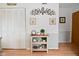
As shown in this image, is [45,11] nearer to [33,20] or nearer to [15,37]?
[33,20]

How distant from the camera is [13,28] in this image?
15.7 ft

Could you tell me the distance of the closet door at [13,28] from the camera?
475 centimetres

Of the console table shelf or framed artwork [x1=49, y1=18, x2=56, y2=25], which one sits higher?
framed artwork [x1=49, y1=18, x2=56, y2=25]

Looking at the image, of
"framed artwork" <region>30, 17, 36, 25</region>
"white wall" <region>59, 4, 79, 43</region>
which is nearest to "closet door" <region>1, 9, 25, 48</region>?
"framed artwork" <region>30, 17, 36, 25</region>

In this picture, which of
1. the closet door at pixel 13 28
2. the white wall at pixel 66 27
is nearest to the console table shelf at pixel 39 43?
the closet door at pixel 13 28

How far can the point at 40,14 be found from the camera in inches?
185

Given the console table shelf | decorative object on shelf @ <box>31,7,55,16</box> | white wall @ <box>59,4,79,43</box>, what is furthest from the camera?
white wall @ <box>59,4,79,43</box>

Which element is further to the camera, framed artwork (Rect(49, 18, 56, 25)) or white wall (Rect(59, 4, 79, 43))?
white wall (Rect(59, 4, 79, 43))

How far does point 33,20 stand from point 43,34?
61 cm

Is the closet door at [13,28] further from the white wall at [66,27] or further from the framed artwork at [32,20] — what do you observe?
the white wall at [66,27]

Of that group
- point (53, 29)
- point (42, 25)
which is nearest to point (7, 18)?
point (42, 25)

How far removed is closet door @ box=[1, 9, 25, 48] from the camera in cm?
475

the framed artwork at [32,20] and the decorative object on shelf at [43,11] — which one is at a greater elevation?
the decorative object on shelf at [43,11]

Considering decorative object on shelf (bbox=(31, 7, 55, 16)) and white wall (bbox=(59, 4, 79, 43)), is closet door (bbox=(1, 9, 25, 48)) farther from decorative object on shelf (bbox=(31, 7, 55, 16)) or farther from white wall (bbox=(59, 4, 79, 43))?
white wall (bbox=(59, 4, 79, 43))
